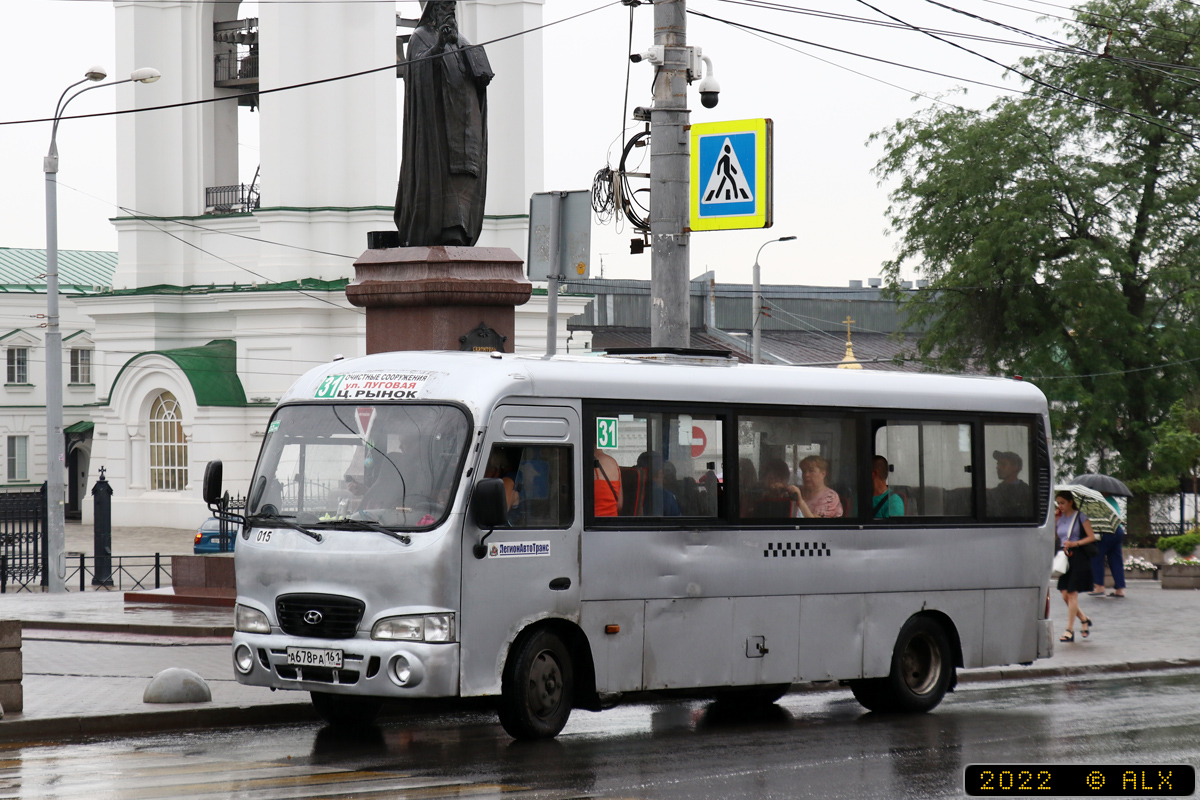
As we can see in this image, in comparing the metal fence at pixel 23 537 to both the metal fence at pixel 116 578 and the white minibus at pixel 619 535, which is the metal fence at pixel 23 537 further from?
the white minibus at pixel 619 535

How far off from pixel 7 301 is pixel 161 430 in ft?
67.1

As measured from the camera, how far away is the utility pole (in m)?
15.4

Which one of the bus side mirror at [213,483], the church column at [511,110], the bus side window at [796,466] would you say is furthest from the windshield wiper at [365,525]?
the church column at [511,110]

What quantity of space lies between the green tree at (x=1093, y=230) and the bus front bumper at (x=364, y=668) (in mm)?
29864

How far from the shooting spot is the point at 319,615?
430 inches

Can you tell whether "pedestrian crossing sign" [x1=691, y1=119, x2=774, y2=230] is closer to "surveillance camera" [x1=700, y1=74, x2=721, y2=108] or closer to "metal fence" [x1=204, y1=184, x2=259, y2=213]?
"surveillance camera" [x1=700, y1=74, x2=721, y2=108]

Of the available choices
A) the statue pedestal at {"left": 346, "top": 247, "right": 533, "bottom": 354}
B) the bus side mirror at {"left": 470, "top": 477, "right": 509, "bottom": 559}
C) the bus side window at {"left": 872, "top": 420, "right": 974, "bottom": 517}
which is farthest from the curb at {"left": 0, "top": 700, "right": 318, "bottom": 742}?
the statue pedestal at {"left": 346, "top": 247, "right": 533, "bottom": 354}

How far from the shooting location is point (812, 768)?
34.2 feet

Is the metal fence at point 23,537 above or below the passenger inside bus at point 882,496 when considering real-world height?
below

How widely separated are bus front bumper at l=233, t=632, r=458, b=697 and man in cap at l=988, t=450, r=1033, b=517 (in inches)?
217

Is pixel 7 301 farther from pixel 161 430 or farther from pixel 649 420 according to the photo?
pixel 649 420

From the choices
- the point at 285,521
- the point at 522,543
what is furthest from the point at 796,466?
the point at 285,521

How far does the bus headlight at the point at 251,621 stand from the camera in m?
11.3

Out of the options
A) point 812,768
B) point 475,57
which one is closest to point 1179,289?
point 475,57
